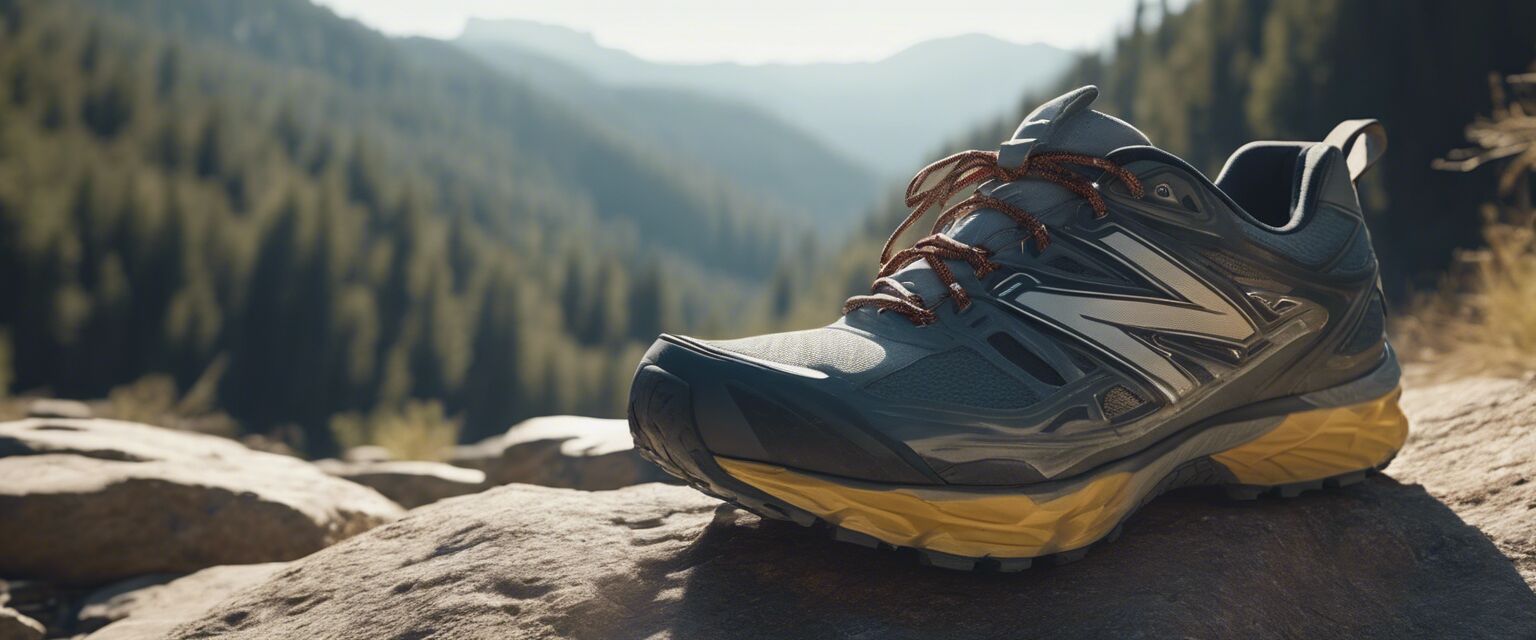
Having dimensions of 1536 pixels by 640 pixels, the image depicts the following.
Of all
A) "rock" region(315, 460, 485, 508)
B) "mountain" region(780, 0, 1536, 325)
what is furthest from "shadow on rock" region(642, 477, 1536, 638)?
"mountain" region(780, 0, 1536, 325)

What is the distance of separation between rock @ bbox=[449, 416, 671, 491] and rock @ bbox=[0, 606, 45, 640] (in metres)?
1.54

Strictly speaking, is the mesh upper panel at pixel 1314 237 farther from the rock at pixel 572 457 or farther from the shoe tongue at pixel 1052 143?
the rock at pixel 572 457

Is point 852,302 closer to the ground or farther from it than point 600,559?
farther from it

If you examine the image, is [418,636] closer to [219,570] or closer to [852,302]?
[852,302]

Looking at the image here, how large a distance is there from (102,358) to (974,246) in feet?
173

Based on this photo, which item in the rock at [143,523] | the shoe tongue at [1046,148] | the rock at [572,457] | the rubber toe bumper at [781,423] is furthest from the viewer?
the rock at [572,457]

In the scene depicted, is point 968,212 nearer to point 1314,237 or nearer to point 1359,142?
point 1314,237

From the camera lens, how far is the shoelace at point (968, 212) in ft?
6.00

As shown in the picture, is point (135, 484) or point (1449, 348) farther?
point (1449, 348)

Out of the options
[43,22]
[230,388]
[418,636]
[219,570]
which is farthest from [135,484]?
[43,22]

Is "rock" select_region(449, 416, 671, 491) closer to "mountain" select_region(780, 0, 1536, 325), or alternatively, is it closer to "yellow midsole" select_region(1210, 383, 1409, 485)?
"yellow midsole" select_region(1210, 383, 1409, 485)

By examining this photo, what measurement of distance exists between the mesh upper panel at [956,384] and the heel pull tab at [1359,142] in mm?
1069

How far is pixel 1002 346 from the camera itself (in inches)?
69.9

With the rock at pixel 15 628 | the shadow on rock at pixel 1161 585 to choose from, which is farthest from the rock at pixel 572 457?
the shadow on rock at pixel 1161 585
